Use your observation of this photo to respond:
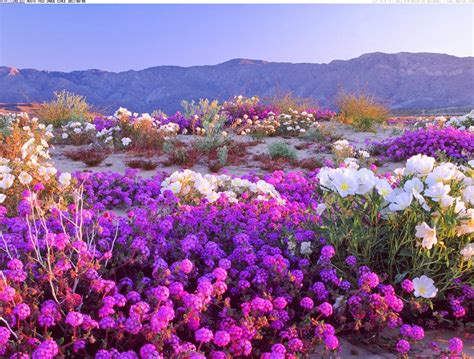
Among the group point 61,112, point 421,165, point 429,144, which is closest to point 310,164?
point 429,144

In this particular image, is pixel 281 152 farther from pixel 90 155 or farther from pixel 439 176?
pixel 439 176

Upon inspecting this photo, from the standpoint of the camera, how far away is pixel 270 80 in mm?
88125

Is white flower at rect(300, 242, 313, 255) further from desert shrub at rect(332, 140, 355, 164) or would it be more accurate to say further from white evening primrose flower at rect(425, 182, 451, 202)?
desert shrub at rect(332, 140, 355, 164)

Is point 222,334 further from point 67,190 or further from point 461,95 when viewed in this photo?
point 461,95

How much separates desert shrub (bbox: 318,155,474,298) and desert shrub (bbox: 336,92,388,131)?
1230 centimetres

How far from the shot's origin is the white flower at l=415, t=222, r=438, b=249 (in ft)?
9.57

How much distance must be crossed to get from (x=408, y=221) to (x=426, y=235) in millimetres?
313

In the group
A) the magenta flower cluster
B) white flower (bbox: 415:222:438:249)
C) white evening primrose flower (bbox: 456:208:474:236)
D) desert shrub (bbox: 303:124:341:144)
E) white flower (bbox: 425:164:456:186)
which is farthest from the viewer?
desert shrub (bbox: 303:124:341:144)

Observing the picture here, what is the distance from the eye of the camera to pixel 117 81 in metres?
87.6

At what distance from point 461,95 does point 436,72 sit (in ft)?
39.3

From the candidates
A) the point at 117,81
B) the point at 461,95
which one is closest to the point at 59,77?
the point at 117,81

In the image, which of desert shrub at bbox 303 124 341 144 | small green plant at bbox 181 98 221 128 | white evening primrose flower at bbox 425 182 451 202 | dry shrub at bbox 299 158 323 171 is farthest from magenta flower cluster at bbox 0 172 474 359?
small green plant at bbox 181 98 221 128

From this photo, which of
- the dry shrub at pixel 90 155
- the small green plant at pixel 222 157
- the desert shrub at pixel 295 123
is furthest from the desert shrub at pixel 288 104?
the dry shrub at pixel 90 155

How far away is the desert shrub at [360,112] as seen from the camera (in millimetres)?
15703
